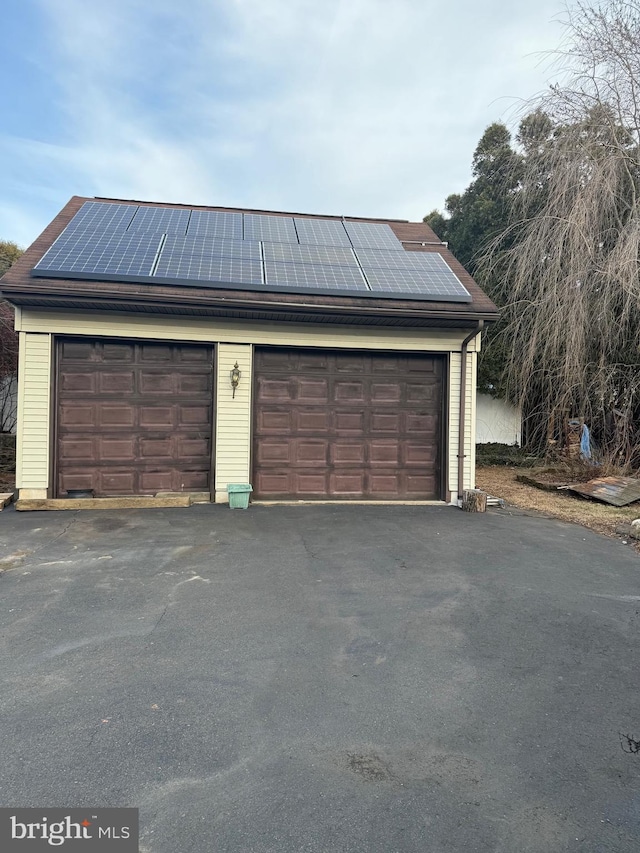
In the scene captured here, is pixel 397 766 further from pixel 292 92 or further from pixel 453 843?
pixel 292 92

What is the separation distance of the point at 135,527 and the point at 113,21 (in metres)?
9.24

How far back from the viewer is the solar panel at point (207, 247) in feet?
25.9

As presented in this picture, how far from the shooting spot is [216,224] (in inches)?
362

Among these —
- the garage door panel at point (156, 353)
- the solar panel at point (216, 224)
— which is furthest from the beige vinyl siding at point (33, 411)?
the solar panel at point (216, 224)

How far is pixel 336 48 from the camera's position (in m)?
9.98

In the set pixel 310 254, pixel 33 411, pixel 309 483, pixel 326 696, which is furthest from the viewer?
pixel 310 254

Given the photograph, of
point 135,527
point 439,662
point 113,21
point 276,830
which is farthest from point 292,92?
point 276,830

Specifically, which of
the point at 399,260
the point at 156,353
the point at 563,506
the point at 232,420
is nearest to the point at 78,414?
the point at 156,353

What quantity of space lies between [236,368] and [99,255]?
107 inches

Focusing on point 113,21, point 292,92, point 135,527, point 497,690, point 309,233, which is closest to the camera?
point 497,690

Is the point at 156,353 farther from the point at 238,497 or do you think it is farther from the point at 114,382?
the point at 238,497

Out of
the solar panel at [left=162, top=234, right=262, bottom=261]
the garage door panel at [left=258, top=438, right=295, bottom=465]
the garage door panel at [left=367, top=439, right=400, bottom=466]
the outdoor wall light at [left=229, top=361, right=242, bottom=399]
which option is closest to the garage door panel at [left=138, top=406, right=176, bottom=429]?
the outdoor wall light at [left=229, top=361, right=242, bottom=399]

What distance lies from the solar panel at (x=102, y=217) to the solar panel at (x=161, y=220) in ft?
0.51

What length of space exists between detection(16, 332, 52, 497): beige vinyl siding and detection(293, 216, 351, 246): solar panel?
4921 mm
